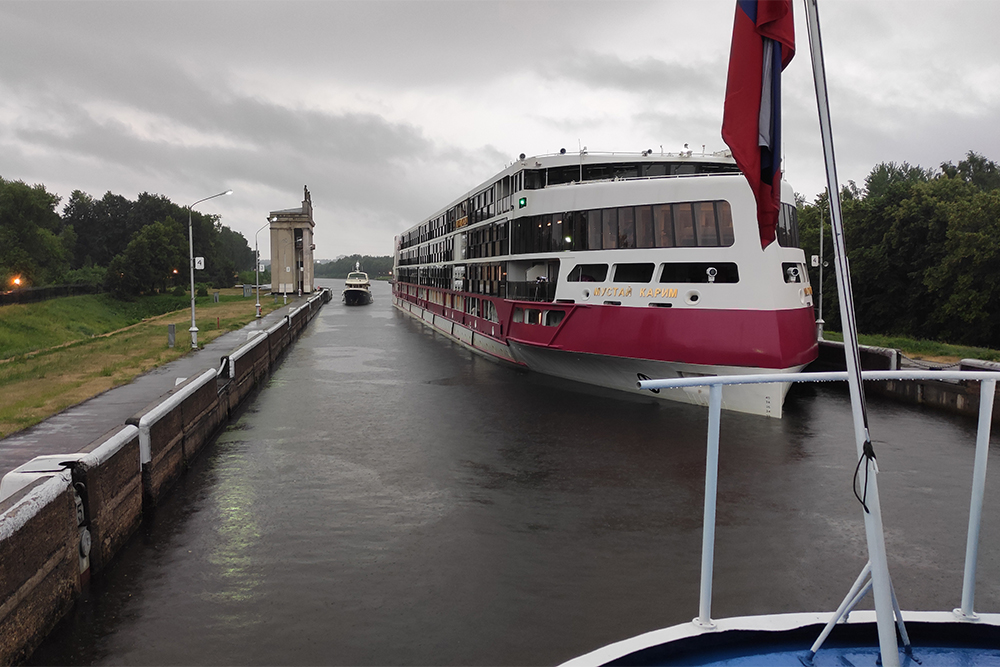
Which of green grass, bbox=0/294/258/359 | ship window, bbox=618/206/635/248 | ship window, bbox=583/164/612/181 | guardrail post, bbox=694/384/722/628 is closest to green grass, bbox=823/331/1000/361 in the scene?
ship window, bbox=583/164/612/181

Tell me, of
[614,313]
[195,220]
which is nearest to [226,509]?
Answer: [614,313]

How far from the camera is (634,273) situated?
21.8 metres

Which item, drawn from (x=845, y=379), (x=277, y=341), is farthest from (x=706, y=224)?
(x=277, y=341)

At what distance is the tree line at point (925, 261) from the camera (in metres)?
40.0

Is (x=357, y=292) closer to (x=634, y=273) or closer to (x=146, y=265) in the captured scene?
(x=146, y=265)

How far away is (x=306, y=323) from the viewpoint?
5644cm

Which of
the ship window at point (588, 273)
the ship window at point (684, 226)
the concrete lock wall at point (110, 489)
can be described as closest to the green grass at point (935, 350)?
the ship window at point (588, 273)

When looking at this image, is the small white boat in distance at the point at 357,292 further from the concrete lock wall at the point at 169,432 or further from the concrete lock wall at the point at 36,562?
the concrete lock wall at the point at 36,562

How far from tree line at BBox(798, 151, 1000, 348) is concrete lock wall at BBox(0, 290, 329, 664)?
3591 centimetres

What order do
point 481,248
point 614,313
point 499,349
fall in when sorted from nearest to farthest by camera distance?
1. point 614,313
2. point 499,349
3. point 481,248

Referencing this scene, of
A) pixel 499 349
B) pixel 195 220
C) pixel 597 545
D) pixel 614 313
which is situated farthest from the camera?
pixel 195 220

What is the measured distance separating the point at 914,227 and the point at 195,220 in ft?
405

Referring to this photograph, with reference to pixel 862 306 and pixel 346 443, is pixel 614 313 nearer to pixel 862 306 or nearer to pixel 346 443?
pixel 346 443

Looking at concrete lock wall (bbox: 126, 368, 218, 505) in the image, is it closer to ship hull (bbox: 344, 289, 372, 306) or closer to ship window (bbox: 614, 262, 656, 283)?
ship window (bbox: 614, 262, 656, 283)
